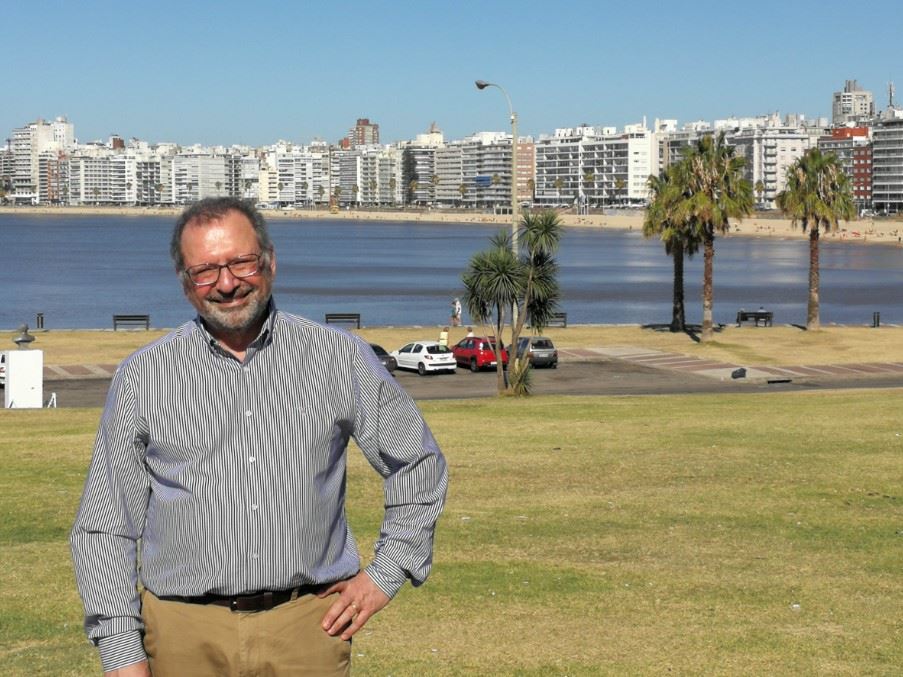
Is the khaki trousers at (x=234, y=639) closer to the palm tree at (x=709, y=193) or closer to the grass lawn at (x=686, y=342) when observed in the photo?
the grass lawn at (x=686, y=342)

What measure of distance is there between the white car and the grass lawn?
23.6 feet

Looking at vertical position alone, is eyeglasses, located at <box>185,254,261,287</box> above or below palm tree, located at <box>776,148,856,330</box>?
below

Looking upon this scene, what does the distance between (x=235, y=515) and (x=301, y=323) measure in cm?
61

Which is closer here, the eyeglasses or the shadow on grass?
the eyeglasses

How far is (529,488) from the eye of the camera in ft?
45.2

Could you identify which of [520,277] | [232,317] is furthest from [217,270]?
[520,277]

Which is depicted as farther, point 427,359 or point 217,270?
point 427,359

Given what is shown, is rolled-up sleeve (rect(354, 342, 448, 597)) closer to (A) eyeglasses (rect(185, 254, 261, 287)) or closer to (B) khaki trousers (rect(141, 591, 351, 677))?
(B) khaki trousers (rect(141, 591, 351, 677))

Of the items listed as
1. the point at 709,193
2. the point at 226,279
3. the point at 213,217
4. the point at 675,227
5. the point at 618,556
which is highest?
the point at 709,193

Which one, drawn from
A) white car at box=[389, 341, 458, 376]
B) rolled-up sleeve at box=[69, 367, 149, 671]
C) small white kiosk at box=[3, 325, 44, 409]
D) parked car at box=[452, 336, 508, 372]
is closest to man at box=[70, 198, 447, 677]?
rolled-up sleeve at box=[69, 367, 149, 671]

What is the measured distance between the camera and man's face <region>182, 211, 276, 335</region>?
13.8ft

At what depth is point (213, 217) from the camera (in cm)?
429

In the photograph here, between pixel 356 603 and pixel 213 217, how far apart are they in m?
1.21

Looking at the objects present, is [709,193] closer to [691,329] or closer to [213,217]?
[691,329]
